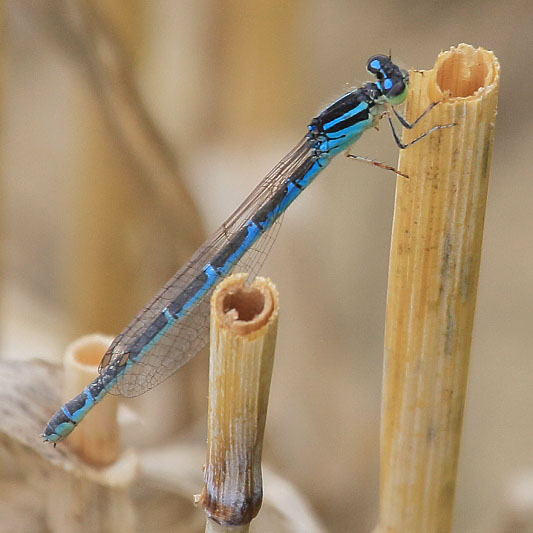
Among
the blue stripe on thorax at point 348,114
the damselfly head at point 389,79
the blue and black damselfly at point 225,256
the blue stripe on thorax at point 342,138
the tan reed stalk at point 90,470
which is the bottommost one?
the tan reed stalk at point 90,470

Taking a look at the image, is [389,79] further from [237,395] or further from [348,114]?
[237,395]

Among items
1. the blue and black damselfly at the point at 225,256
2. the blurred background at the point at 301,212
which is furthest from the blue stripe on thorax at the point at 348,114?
the blurred background at the point at 301,212

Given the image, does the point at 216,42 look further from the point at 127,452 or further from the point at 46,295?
the point at 46,295

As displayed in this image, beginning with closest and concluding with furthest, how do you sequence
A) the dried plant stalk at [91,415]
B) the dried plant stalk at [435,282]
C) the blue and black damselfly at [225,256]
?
the dried plant stalk at [435,282], the dried plant stalk at [91,415], the blue and black damselfly at [225,256]

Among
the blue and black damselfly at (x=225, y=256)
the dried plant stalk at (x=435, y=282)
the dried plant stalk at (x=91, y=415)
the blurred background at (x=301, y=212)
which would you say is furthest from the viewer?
the blurred background at (x=301, y=212)

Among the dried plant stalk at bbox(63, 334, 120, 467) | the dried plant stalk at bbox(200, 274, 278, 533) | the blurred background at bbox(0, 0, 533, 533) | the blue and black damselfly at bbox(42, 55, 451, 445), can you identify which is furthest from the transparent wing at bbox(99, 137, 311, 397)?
the dried plant stalk at bbox(200, 274, 278, 533)

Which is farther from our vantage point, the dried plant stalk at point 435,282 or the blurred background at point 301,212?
the blurred background at point 301,212

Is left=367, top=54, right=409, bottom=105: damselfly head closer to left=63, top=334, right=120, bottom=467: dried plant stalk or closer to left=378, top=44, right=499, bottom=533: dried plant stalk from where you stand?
left=378, top=44, right=499, bottom=533: dried plant stalk

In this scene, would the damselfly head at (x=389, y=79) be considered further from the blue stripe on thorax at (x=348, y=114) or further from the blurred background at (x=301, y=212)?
the blurred background at (x=301, y=212)

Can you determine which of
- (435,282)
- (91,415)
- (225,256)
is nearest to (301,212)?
(225,256)
